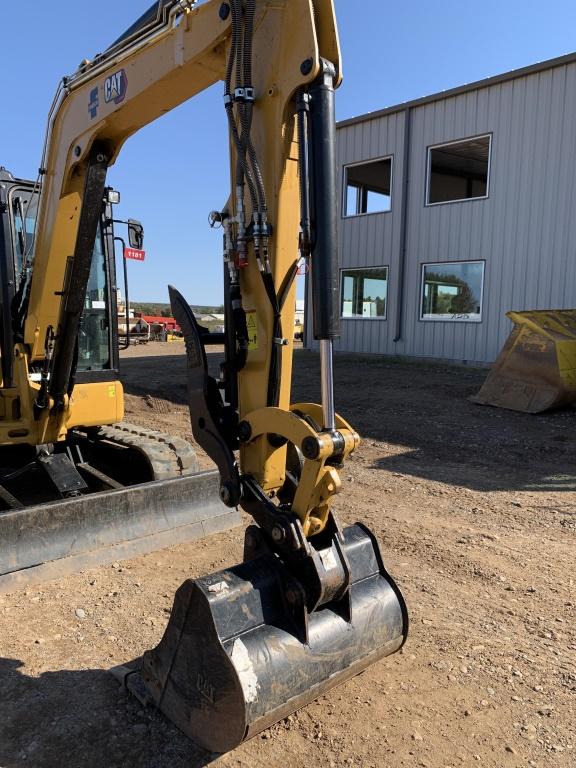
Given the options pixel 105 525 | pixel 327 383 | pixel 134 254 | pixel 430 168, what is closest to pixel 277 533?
pixel 327 383

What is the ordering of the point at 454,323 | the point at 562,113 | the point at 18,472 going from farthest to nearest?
1. the point at 454,323
2. the point at 562,113
3. the point at 18,472

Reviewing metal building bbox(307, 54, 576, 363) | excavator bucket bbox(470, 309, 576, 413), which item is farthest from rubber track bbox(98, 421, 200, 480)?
metal building bbox(307, 54, 576, 363)

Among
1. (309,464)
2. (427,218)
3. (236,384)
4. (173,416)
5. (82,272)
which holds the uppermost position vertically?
(427,218)

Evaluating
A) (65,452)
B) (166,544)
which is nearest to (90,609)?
(166,544)

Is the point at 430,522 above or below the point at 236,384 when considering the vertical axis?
below

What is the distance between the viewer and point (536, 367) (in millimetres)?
9578

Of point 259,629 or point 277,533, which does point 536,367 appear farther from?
point 259,629

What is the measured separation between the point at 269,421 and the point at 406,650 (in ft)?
5.10

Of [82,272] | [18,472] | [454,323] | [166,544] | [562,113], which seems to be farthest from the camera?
[454,323]

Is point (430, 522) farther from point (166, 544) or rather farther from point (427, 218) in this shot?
point (427, 218)

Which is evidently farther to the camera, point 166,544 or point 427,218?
point 427,218

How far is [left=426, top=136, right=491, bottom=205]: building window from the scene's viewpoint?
15.0m

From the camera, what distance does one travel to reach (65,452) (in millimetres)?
5676

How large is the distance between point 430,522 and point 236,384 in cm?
287
